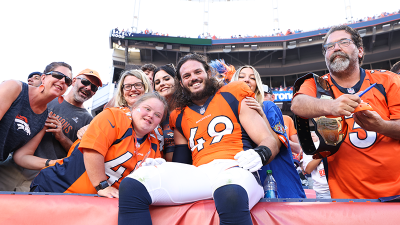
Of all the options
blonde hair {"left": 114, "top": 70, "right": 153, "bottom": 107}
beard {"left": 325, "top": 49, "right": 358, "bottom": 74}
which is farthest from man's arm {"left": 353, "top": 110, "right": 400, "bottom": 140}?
blonde hair {"left": 114, "top": 70, "right": 153, "bottom": 107}

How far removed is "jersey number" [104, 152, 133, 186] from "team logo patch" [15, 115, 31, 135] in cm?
128

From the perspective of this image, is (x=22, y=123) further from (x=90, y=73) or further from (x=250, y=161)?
(x=250, y=161)

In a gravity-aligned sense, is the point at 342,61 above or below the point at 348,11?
below

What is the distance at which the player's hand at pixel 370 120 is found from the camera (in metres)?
1.64

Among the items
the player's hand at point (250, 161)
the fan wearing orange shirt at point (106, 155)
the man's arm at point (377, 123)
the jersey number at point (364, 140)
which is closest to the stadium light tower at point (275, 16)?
the jersey number at point (364, 140)

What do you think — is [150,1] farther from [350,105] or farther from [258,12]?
[350,105]

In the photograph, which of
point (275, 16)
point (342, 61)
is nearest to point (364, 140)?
point (342, 61)

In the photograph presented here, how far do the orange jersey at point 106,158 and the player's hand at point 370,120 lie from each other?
1736mm

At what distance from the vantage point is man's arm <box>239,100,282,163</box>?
6.21 ft

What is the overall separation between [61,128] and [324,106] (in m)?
2.89

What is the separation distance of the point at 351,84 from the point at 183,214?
185 centimetres

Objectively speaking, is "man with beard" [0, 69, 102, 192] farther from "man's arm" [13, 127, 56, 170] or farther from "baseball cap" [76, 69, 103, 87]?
"man's arm" [13, 127, 56, 170]

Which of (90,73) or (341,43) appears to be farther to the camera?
(90,73)

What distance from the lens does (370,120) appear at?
1.66m
